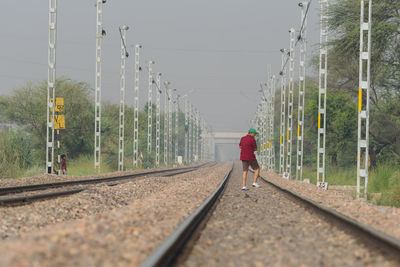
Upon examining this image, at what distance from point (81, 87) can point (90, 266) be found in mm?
54464

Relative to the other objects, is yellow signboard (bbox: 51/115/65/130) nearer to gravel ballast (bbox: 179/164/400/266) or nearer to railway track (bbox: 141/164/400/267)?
gravel ballast (bbox: 179/164/400/266)

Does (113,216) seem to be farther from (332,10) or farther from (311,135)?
(311,135)

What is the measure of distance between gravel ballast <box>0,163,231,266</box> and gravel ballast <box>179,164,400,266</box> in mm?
664

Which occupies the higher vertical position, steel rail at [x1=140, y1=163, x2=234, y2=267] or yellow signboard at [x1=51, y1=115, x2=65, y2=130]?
yellow signboard at [x1=51, y1=115, x2=65, y2=130]

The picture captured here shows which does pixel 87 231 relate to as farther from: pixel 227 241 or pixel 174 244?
pixel 227 241

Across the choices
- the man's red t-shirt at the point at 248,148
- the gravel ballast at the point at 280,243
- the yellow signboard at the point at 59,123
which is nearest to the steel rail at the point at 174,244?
the gravel ballast at the point at 280,243

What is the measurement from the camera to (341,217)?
916 centimetres

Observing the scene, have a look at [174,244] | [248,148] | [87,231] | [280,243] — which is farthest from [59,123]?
[174,244]

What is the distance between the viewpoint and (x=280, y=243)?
294 inches

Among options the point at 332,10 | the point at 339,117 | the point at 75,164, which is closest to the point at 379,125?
the point at 339,117

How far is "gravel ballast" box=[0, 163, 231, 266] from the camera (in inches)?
211

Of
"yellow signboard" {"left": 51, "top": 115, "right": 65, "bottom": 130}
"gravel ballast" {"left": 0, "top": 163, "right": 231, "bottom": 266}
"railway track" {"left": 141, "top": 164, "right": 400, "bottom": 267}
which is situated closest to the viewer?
"gravel ballast" {"left": 0, "top": 163, "right": 231, "bottom": 266}

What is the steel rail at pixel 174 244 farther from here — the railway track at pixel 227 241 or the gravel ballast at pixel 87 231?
the gravel ballast at pixel 87 231

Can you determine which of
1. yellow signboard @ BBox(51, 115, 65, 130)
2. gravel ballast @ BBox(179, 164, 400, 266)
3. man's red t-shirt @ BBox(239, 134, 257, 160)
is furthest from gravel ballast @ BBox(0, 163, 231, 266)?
yellow signboard @ BBox(51, 115, 65, 130)
